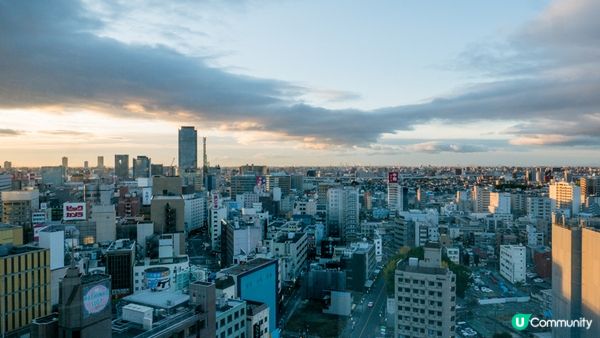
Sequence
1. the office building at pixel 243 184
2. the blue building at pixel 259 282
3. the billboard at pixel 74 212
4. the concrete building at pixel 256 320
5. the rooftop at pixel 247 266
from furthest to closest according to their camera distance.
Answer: the office building at pixel 243 184 → the billboard at pixel 74 212 → the rooftop at pixel 247 266 → the blue building at pixel 259 282 → the concrete building at pixel 256 320

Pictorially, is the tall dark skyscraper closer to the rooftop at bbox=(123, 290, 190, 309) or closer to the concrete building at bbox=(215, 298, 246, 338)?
the concrete building at bbox=(215, 298, 246, 338)

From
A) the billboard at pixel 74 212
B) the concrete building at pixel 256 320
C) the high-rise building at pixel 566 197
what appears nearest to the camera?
the concrete building at pixel 256 320

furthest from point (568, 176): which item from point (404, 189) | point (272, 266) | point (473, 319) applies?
point (272, 266)

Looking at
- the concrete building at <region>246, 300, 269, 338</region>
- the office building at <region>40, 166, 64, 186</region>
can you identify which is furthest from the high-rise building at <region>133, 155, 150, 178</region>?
the concrete building at <region>246, 300, 269, 338</region>

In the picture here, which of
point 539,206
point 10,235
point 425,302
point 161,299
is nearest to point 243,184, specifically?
point 539,206

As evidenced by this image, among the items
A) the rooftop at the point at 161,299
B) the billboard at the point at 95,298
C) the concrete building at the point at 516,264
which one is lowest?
the concrete building at the point at 516,264

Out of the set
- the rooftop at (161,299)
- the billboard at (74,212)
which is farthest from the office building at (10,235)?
the rooftop at (161,299)

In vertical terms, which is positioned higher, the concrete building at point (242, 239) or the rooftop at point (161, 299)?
the rooftop at point (161, 299)

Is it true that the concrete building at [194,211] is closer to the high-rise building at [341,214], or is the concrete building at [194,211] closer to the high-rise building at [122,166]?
the high-rise building at [341,214]
